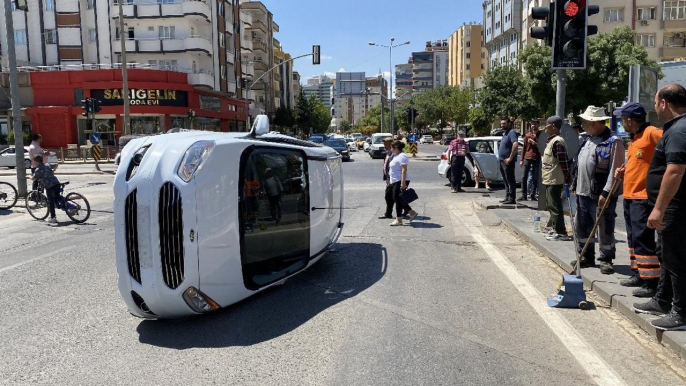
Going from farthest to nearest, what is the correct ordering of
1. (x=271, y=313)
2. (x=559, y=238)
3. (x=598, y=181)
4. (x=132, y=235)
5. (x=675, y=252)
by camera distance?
(x=559, y=238)
(x=598, y=181)
(x=271, y=313)
(x=132, y=235)
(x=675, y=252)

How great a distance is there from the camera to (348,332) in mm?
5055

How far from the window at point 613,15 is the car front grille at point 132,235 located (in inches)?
2424

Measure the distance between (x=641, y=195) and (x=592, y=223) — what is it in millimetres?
1506

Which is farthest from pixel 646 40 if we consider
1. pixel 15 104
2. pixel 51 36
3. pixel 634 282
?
pixel 634 282

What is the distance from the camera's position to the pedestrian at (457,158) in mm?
16250

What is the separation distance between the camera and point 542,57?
42.6 meters

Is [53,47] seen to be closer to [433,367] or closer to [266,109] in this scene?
[266,109]

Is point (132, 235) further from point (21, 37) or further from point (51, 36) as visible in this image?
point (21, 37)

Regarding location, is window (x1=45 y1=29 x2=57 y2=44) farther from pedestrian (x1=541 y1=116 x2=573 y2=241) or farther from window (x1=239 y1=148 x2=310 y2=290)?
window (x1=239 y1=148 x2=310 y2=290)

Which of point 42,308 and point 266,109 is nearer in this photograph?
point 42,308

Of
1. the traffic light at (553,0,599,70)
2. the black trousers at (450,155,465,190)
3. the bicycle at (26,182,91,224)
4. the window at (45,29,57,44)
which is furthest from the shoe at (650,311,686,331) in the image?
the window at (45,29,57,44)

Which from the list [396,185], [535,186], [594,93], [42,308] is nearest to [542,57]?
[594,93]

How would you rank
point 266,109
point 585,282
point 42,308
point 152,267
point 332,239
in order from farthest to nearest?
point 266,109, point 332,239, point 585,282, point 42,308, point 152,267

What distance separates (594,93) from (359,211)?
35142 millimetres
